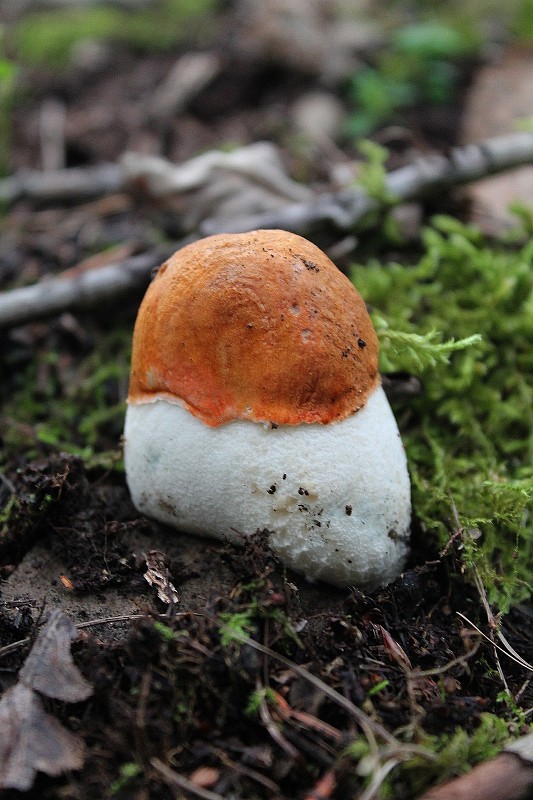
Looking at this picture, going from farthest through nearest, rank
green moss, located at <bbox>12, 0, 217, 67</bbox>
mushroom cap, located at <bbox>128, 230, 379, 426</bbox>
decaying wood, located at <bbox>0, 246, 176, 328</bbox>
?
green moss, located at <bbox>12, 0, 217, 67</bbox>
decaying wood, located at <bbox>0, 246, 176, 328</bbox>
mushroom cap, located at <bbox>128, 230, 379, 426</bbox>

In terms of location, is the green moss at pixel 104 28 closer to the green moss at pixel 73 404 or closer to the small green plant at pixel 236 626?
the green moss at pixel 73 404

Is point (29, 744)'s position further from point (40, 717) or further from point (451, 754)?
point (451, 754)

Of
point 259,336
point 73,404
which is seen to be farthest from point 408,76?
point 259,336

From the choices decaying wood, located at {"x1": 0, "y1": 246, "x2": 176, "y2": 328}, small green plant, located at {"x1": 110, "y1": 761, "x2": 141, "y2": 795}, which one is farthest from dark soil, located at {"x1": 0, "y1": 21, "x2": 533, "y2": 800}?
decaying wood, located at {"x1": 0, "y1": 246, "x2": 176, "y2": 328}

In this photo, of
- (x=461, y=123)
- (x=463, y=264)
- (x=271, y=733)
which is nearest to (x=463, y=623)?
(x=271, y=733)

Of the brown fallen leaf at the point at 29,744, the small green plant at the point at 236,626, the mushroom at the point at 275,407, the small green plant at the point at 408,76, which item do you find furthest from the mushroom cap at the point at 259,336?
the small green plant at the point at 408,76

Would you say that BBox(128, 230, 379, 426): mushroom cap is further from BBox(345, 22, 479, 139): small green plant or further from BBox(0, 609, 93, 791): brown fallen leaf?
BBox(345, 22, 479, 139): small green plant
